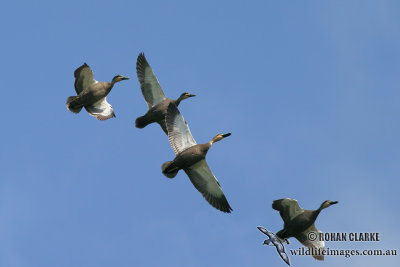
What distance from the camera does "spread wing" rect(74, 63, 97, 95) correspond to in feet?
81.9

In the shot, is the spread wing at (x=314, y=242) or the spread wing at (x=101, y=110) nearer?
the spread wing at (x=314, y=242)

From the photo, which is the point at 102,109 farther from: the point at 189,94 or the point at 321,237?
the point at 321,237

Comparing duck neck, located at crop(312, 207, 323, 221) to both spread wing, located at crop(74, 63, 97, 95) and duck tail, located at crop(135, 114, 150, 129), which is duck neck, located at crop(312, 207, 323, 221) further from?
spread wing, located at crop(74, 63, 97, 95)

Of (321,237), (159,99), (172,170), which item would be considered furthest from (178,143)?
(321,237)

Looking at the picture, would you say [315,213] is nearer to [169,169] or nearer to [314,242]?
[314,242]

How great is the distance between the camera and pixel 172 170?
72.0 feet

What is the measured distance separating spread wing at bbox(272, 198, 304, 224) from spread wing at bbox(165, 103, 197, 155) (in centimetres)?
297

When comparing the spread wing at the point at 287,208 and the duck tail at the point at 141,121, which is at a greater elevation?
the duck tail at the point at 141,121

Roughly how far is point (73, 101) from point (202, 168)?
541 cm

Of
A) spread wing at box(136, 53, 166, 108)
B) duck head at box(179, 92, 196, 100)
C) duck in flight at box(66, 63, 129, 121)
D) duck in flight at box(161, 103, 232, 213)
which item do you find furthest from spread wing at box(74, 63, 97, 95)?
duck in flight at box(161, 103, 232, 213)

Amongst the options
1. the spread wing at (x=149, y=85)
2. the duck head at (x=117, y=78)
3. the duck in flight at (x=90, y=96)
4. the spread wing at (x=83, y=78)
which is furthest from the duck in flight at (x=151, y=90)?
the spread wing at (x=83, y=78)

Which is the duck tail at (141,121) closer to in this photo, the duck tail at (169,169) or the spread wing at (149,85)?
the spread wing at (149,85)

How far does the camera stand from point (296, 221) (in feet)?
73.1

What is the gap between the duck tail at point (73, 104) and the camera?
81.8 ft
